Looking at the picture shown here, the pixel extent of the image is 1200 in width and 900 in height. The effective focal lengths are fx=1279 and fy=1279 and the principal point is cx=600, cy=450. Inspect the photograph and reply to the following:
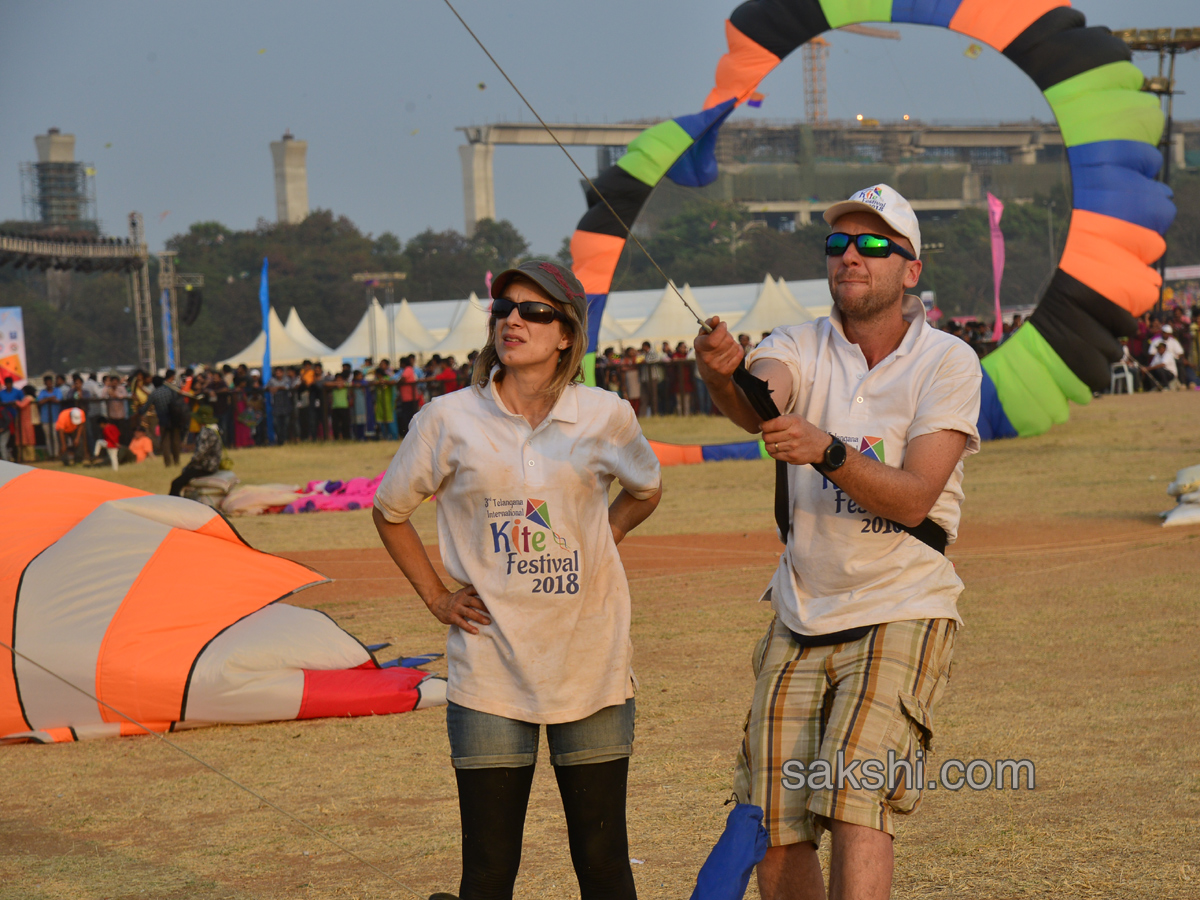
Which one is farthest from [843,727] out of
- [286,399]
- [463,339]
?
[463,339]

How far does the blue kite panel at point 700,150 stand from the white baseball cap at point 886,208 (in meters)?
14.3

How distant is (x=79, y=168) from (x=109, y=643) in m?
91.0

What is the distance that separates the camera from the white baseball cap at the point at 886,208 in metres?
3.01

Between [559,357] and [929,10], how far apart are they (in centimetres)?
1397

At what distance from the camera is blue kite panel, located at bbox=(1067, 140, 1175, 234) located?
15.0m

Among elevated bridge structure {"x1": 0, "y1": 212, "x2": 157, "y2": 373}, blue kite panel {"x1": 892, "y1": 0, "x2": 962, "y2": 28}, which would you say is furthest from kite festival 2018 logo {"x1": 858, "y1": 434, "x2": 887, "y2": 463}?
elevated bridge structure {"x1": 0, "y1": 212, "x2": 157, "y2": 373}

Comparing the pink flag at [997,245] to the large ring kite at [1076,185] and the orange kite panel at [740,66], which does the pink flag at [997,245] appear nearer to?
the large ring kite at [1076,185]

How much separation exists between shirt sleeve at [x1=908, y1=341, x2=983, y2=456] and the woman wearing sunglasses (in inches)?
28.3

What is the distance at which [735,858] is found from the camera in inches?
108

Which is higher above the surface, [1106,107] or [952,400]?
[1106,107]

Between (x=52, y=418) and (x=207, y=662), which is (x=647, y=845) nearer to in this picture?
(x=207, y=662)

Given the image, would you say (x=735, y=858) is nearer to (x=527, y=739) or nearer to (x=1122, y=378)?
(x=527, y=739)

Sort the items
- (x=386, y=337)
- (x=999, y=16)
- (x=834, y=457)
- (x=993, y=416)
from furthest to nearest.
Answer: (x=386, y=337) → (x=993, y=416) → (x=999, y=16) → (x=834, y=457)

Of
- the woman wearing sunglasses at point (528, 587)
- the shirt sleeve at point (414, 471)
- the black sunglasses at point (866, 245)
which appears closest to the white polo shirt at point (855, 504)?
the black sunglasses at point (866, 245)
